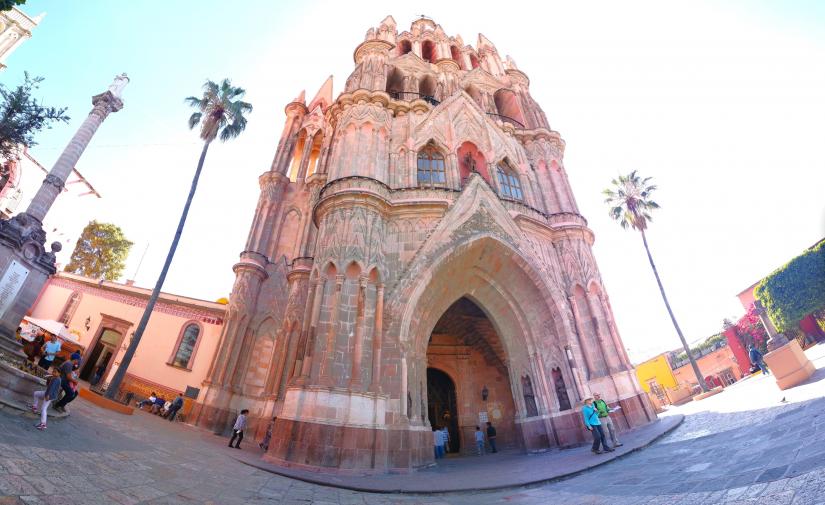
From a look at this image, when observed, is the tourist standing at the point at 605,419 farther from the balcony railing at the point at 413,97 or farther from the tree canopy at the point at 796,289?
the tree canopy at the point at 796,289

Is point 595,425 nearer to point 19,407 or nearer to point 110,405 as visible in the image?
point 19,407

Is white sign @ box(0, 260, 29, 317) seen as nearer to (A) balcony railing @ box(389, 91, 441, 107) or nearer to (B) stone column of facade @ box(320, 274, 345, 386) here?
(B) stone column of facade @ box(320, 274, 345, 386)

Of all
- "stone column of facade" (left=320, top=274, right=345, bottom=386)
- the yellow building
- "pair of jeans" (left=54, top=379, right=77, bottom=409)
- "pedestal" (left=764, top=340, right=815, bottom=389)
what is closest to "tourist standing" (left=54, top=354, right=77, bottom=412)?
"pair of jeans" (left=54, top=379, right=77, bottom=409)

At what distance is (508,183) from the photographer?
1673 centimetres

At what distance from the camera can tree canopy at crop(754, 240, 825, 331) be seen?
71.2ft

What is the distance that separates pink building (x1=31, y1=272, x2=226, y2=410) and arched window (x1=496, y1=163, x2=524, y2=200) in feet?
51.8

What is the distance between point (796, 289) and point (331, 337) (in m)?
30.5

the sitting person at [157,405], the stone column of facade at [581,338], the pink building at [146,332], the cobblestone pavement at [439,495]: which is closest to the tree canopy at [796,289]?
the stone column of facade at [581,338]

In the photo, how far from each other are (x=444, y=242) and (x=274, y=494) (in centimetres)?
893

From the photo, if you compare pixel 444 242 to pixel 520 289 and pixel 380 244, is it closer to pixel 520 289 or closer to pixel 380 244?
→ pixel 380 244

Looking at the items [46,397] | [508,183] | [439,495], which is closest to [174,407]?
[46,397]

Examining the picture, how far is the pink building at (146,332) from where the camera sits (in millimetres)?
17484

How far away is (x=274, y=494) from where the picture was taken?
17.8ft

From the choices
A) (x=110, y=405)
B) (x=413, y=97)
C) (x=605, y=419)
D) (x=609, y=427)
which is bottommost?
(x=609, y=427)
